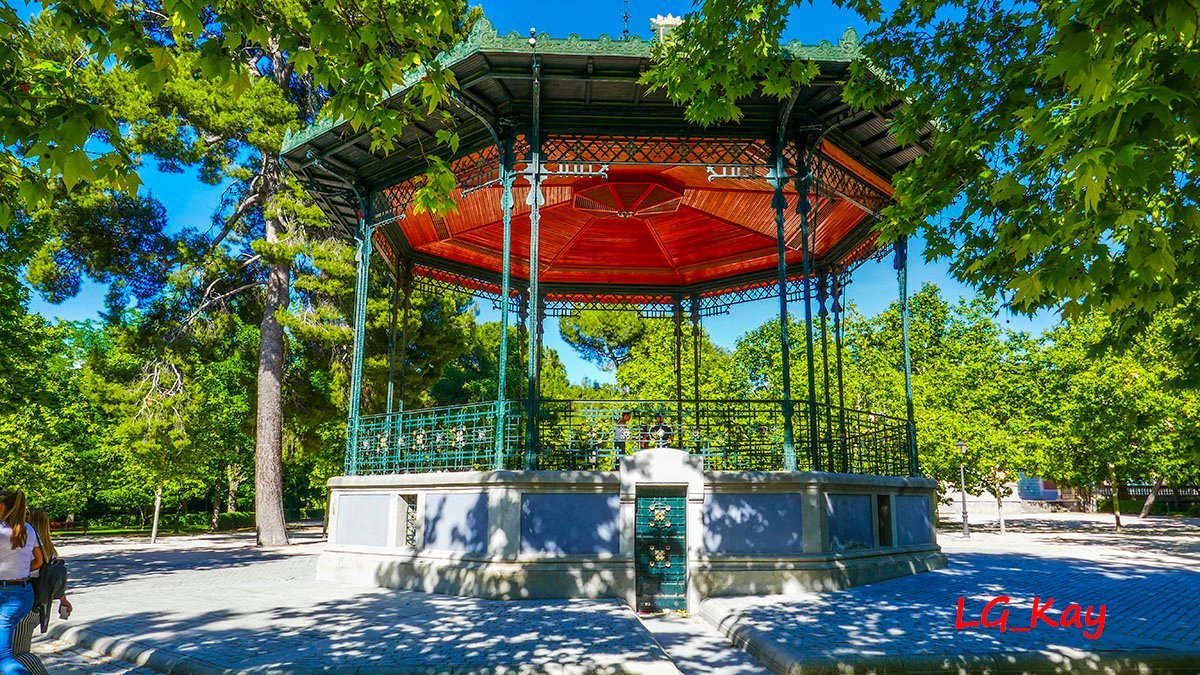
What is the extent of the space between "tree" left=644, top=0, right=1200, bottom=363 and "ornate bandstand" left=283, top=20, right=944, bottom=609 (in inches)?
94.6

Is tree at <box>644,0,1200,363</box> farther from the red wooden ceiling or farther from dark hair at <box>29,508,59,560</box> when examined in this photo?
dark hair at <box>29,508,59,560</box>

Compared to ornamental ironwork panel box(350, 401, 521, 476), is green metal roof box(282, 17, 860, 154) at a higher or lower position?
higher

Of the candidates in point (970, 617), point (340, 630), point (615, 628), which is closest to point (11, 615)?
point (340, 630)

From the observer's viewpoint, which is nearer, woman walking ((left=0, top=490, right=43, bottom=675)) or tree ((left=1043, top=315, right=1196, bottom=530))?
woman walking ((left=0, top=490, right=43, bottom=675))

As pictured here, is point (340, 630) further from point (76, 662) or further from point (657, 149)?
point (657, 149)

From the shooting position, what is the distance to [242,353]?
24266mm

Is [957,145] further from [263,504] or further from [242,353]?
[242,353]

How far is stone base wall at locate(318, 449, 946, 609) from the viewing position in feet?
33.7

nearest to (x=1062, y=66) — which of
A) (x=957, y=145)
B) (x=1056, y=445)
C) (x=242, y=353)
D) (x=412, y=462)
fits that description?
(x=957, y=145)

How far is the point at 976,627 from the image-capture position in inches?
308

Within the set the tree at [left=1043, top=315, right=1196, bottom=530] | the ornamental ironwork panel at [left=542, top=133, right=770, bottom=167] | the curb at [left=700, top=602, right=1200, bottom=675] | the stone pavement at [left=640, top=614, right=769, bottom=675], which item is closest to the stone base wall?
the stone pavement at [left=640, top=614, right=769, bottom=675]

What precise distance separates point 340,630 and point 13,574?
3327mm

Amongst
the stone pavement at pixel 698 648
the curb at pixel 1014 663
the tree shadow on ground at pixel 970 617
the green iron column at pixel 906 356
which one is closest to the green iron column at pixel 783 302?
the tree shadow on ground at pixel 970 617

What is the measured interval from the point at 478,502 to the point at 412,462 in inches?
87.2
